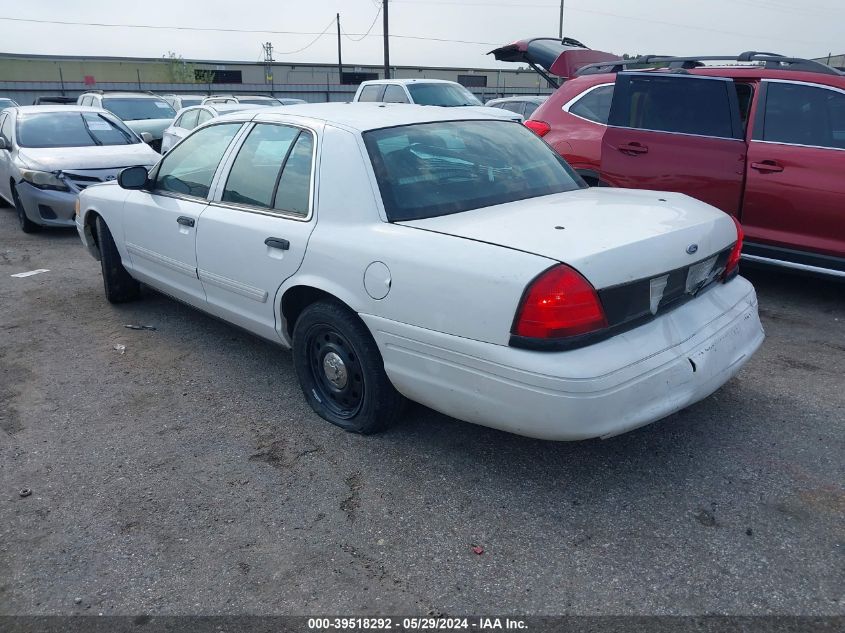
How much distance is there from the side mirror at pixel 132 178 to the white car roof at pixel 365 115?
2.63 ft

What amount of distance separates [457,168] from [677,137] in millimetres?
2983

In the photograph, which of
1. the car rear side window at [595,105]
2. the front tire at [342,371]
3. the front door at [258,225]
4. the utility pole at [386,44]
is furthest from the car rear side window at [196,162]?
the utility pole at [386,44]

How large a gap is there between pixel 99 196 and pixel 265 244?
244 centimetres

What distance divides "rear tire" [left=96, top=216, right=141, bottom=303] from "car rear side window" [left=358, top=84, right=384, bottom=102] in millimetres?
8485

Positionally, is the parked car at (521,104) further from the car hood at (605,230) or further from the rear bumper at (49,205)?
the car hood at (605,230)

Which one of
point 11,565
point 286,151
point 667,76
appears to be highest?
point 667,76

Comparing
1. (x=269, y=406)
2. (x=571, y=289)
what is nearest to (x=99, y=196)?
(x=269, y=406)

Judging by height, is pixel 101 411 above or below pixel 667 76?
below

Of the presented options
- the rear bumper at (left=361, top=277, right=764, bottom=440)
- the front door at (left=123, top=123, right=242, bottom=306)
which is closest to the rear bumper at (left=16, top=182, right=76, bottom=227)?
the front door at (left=123, top=123, right=242, bottom=306)

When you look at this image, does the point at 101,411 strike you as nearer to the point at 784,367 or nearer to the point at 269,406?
the point at 269,406

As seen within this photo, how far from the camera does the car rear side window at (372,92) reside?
1331 cm

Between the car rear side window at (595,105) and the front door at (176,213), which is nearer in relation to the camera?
the front door at (176,213)

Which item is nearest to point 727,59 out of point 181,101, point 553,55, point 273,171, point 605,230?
point 553,55

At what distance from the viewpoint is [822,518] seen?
2.85 metres
